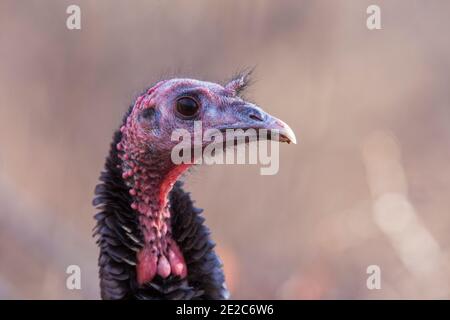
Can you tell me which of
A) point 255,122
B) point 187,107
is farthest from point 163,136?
point 255,122

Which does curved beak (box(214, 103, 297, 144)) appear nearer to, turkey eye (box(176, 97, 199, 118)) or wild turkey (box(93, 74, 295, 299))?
wild turkey (box(93, 74, 295, 299))

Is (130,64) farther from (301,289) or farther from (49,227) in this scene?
(301,289)

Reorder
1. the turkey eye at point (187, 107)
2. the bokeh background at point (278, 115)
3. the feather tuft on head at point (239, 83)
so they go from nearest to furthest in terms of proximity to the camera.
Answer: the turkey eye at point (187, 107) < the feather tuft on head at point (239, 83) < the bokeh background at point (278, 115)

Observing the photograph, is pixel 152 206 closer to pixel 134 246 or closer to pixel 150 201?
pixel 150 201

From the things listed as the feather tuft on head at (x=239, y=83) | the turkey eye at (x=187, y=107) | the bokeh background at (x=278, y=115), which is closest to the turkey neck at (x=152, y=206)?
→ the turkey eye at (x=187, y=107)

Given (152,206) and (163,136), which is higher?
(163,136)

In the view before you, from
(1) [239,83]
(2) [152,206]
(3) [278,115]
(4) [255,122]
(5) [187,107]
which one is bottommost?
(2) [152,206]

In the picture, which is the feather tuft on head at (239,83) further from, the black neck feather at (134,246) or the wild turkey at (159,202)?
the black neck feather at (134,246)

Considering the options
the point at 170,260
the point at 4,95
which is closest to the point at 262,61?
the point at 4,95
